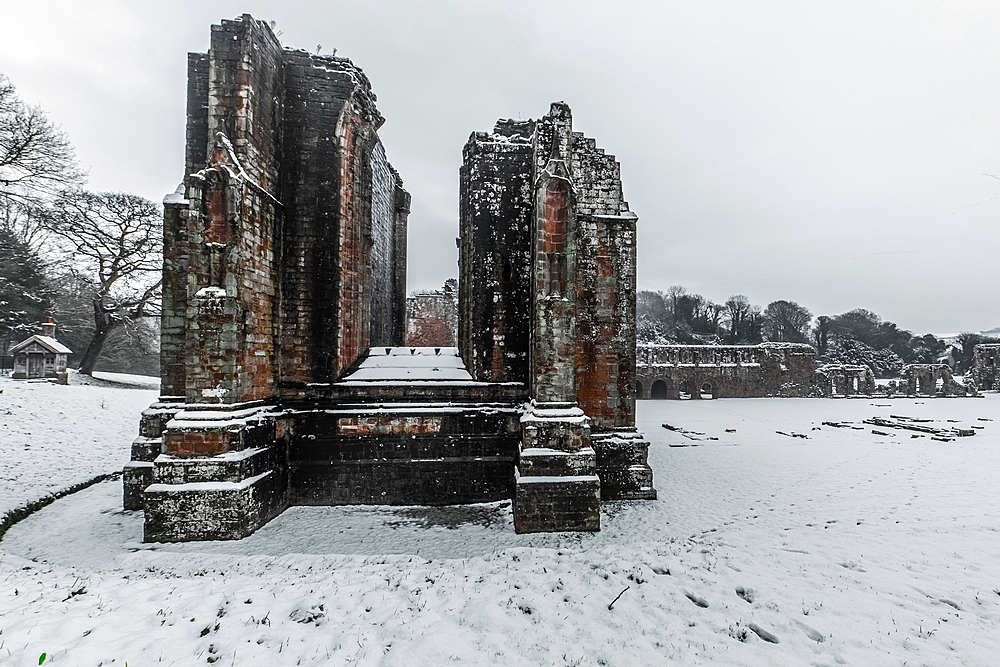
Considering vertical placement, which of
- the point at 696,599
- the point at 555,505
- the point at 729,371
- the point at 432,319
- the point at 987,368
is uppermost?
the point at 432,319

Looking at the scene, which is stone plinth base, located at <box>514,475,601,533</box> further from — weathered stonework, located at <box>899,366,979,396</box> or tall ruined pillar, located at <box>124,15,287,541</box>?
weathered stonework, located at <box>899,366,979,396</box>

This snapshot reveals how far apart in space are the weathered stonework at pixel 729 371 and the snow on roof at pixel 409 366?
84.3ft

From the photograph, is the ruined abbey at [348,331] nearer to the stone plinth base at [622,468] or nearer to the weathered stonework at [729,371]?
the stone plinth base at [622,468]

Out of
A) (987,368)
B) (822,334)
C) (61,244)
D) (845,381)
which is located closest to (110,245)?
(61,244)

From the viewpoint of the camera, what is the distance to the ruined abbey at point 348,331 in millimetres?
6188

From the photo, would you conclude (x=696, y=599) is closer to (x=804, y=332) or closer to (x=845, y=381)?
(x=845, y=381)

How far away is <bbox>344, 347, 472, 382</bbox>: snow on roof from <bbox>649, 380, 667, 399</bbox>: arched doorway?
1050 inches

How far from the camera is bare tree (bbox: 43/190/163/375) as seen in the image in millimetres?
20359

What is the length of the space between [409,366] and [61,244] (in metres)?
23.7

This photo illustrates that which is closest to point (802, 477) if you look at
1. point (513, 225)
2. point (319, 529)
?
point (513, 225)

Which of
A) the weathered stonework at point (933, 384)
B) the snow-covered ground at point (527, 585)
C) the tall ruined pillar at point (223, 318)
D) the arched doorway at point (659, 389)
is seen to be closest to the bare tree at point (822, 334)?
the weathered stonework at point (933, 384)

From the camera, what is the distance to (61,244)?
20953 mm

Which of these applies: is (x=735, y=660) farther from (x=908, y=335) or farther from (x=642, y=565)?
(x=908, y=335)

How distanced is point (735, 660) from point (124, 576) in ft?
19.9
